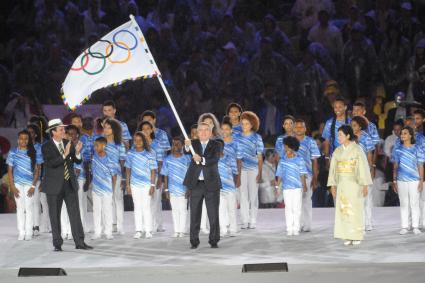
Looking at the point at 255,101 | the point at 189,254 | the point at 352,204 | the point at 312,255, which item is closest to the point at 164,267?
the point at 189,254

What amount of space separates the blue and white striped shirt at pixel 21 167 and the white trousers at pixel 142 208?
4.94 ft

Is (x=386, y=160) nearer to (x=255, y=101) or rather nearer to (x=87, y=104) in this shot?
(x=255, y=101)

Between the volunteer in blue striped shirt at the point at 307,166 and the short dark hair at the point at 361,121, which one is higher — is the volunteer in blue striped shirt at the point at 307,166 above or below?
below

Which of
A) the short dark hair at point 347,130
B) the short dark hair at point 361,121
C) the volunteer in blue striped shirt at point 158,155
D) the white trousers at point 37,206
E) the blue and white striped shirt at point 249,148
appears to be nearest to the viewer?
the short dark hair at point 347,130

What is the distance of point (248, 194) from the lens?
1451 cm

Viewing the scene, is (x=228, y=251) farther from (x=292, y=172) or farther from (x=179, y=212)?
(x=292, y=172)

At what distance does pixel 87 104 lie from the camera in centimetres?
1892

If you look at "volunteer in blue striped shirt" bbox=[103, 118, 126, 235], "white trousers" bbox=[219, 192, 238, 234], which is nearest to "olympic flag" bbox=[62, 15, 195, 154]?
"volunteer in blue striped shirt" bbox=[103, 118, 126, 235]

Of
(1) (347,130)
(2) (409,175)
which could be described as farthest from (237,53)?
(1) (347,130)

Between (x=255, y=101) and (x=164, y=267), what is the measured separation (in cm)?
910

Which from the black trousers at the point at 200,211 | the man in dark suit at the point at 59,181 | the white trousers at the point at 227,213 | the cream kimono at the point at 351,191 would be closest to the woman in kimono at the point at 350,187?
the cream kimono at the point at 351,191

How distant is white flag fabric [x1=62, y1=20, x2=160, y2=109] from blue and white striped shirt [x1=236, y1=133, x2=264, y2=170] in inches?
87.3

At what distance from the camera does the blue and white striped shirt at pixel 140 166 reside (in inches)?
538

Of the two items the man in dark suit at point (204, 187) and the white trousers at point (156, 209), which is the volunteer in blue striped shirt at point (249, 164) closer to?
the white trousers at point (156, 209)
